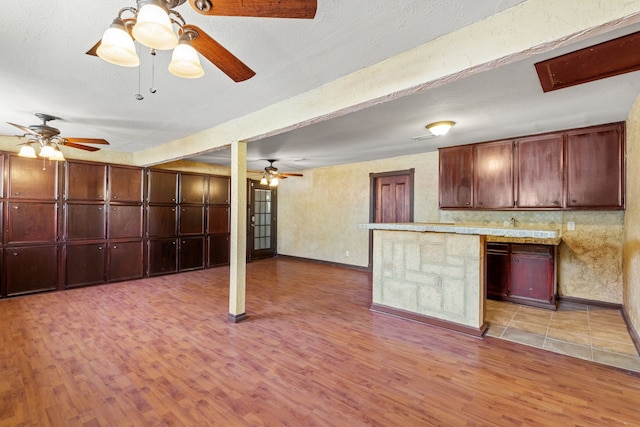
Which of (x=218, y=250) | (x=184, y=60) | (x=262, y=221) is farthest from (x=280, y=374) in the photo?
(x=262, y=221)

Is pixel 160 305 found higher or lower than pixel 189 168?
lower

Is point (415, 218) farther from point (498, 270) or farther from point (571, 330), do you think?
point (571, 330)

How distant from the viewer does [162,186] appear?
19.4ft

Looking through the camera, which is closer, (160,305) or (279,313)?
(279,313)

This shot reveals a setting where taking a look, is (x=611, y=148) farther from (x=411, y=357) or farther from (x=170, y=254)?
(x=170, y=254)

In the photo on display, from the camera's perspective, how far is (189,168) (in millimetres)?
6457

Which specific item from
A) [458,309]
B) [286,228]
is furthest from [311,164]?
[458,309]

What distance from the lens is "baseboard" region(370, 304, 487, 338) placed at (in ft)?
10.1

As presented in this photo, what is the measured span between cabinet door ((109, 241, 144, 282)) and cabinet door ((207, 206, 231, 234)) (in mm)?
1469

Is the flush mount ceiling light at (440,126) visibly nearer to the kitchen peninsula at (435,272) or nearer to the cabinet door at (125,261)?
the kitchen peninsula at (435,272)

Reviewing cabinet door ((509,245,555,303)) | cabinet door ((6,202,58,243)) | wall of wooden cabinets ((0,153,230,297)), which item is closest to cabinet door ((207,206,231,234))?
wall of wooden cabinets ((0,153,230,297))

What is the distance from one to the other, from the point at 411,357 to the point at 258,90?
2.82 meters

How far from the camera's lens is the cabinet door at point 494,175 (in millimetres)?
4395

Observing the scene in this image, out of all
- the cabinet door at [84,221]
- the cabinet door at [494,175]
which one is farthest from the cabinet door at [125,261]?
the cabinet door at [494,175]
